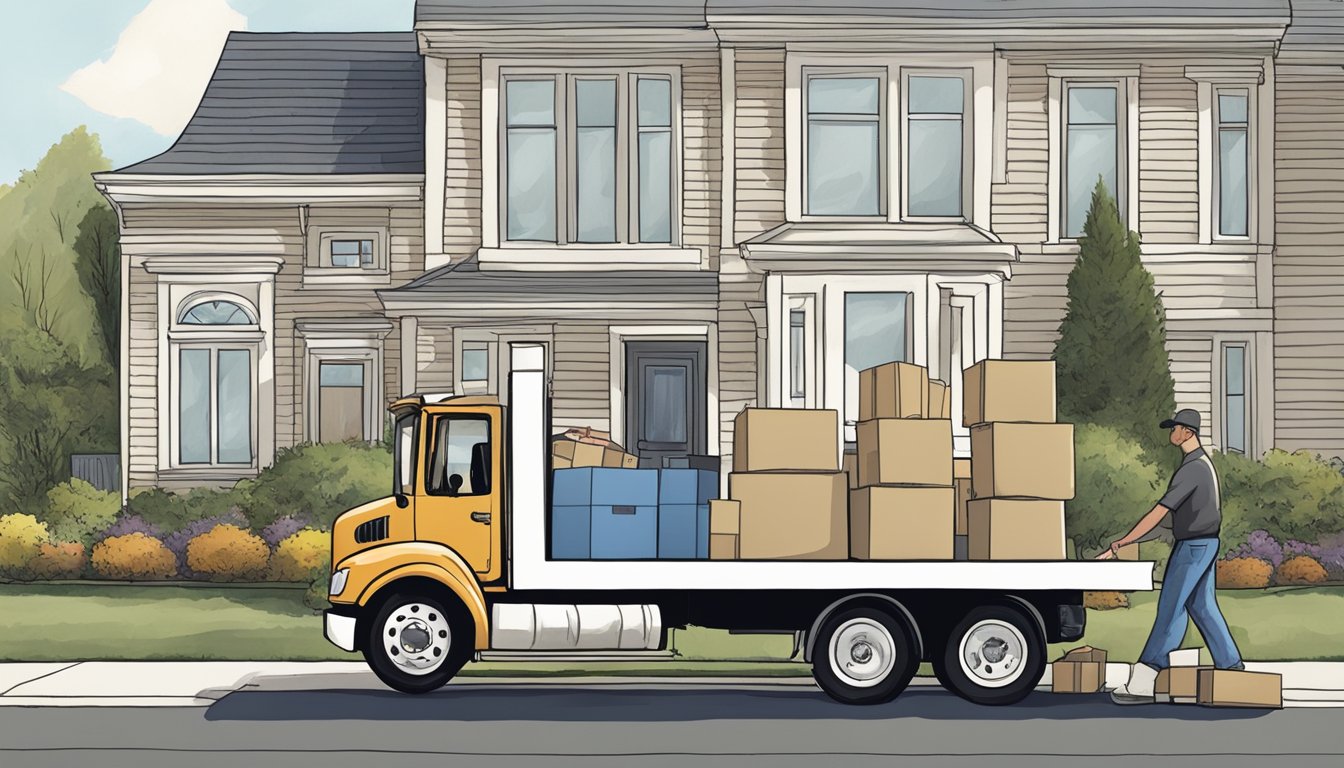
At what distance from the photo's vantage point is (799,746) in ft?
36.1

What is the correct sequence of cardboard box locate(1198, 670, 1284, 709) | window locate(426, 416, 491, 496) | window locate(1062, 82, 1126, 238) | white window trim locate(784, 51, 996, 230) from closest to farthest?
cardboard box locate(1198, 670, 1284, 709) → window locate(426, 416, 491, 496) → white window trim locate(784, 51, 996, 230) → window locate(1062, 82, 1126, 238)

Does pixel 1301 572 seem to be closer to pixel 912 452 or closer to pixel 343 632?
pixel 912 452

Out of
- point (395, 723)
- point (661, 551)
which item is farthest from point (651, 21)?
point (395, 723)

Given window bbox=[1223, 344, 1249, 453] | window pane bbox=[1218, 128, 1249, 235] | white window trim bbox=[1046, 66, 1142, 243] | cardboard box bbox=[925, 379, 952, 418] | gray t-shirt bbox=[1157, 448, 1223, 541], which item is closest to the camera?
gray t-shirt bbox=[1157, 448, 1223, 541]

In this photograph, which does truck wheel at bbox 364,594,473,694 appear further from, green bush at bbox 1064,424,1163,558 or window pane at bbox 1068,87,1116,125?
window pane at bbox 1068,87,1116,125

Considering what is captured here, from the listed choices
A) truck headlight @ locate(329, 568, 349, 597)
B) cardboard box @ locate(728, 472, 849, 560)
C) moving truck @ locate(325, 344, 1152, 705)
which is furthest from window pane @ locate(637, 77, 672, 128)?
truck headlight @ locate(329, 568, 349, 597)

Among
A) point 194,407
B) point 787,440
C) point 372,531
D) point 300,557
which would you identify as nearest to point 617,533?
point 787,440

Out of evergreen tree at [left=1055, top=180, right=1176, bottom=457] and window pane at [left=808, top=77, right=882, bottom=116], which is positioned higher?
window pane at [left=808, top=77, right=882, bottom=116]

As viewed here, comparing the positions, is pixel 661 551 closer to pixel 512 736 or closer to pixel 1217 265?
pixel 512 736

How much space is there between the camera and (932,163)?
25609 mm

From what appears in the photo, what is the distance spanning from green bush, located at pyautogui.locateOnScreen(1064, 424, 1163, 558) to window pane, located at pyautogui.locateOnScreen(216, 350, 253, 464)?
12.8 m

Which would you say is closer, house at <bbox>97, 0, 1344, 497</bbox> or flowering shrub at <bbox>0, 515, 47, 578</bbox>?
flowering shrub at <bbox>0, 515, 47, 578</bbox>

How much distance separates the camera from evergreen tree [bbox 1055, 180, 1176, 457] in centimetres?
2384

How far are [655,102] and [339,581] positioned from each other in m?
14.0
